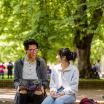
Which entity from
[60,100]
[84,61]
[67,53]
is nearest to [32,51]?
[67,53]

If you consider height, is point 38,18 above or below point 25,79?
above

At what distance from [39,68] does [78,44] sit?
1885cm

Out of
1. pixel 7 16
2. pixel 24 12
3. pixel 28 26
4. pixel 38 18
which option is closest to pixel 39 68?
pixel 38 18

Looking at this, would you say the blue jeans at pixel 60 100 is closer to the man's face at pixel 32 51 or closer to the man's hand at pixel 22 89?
the man's hand at pixel 22 89

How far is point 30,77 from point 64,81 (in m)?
0.56

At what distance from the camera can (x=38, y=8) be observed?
21672 mm

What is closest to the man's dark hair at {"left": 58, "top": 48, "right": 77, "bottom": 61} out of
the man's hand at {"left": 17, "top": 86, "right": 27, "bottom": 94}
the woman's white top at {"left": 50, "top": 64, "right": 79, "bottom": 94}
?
the woman's white top at {"left": 50, "top": 64, "right": 79, "bottom": 94}

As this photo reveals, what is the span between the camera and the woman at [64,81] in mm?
7281

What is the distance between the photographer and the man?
7.18m

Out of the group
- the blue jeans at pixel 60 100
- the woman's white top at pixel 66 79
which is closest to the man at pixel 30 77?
the blue jeans at pixel 60 100

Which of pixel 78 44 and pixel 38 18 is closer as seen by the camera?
pixel 38 18

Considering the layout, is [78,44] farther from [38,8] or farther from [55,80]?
[55,80]

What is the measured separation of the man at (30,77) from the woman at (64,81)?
7.9 inches

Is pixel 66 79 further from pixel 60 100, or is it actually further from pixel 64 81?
pixel 60 100
